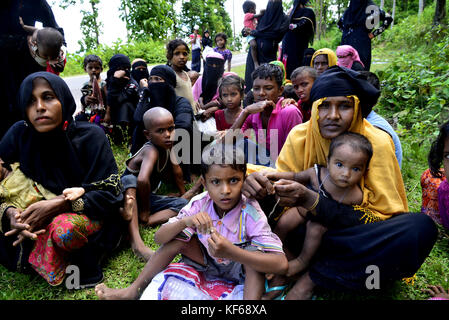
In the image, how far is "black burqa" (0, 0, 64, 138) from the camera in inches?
130

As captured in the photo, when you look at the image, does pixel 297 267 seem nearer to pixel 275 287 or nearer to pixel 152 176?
pixel 275 287

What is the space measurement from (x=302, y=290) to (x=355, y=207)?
671 mm

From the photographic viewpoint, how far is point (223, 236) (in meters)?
1.96

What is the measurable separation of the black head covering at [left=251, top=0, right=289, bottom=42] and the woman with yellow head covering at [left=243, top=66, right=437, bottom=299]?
4.34 m

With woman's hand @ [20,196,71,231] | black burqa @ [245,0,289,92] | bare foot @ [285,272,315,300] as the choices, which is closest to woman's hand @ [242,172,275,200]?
bare foot @ [285,272,315,300]

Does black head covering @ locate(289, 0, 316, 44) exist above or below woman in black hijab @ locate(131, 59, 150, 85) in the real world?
above

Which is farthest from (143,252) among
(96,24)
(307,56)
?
(96,24)

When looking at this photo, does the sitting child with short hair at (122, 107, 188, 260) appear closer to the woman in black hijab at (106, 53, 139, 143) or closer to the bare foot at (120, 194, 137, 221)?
the bare foot at (120, 194, 137, 221)

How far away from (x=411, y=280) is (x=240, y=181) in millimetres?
1449

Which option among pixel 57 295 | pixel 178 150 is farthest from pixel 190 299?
pixel 178 150

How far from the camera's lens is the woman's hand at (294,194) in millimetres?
2066

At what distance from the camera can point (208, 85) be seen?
18.5 feet

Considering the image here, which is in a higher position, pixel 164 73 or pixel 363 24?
pixel 363 24
